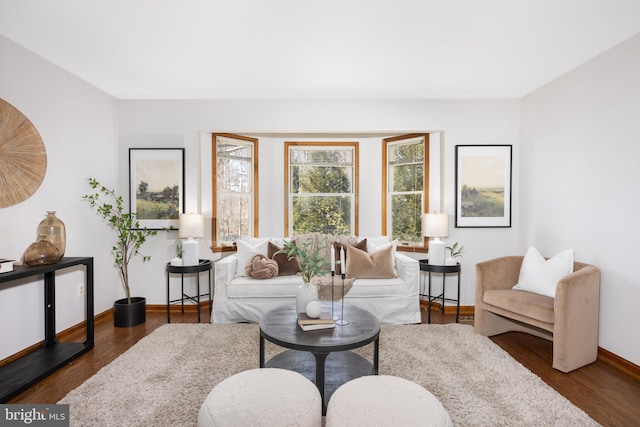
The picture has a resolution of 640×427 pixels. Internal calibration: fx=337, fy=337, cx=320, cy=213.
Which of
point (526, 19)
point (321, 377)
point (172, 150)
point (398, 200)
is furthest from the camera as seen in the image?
point (398, 200)

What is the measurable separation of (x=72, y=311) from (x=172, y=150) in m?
2.01

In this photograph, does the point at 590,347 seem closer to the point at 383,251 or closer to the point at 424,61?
the point at 383,251

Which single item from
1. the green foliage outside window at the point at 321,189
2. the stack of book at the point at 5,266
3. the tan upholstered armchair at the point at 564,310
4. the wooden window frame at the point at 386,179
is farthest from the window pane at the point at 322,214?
the stack of book at the point at 5,266

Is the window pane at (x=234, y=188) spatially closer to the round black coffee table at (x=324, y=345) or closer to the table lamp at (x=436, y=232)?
the round black coffee table at (x=324, y=345)

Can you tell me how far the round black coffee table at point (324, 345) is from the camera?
80.9 inches

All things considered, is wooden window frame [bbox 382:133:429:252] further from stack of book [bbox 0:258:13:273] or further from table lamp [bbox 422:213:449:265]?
stack of book [bbox 0:258:13:273]

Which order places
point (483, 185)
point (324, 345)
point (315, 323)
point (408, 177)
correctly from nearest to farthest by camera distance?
point (324, 345) → point (315, 323) → point (483, 185) → point (408, 177)

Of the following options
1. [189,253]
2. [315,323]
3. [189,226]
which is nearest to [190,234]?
[189,226]

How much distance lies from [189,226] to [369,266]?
2050 mm

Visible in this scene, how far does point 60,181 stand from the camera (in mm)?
3215

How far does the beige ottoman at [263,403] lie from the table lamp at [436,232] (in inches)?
100

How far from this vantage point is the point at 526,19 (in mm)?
2383

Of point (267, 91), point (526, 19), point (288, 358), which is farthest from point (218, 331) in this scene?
point (526, 19)

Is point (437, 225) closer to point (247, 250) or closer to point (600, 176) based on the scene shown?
point (600, 176)
